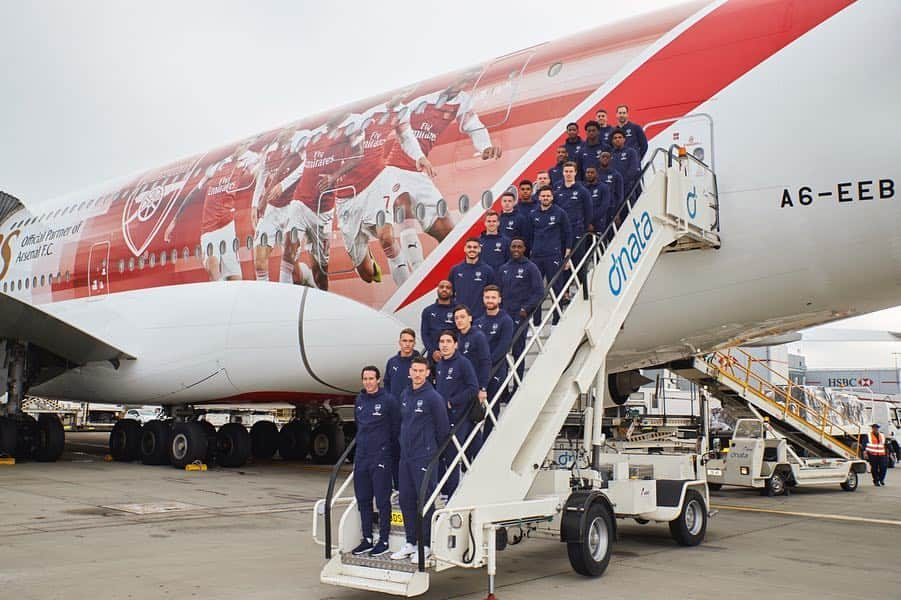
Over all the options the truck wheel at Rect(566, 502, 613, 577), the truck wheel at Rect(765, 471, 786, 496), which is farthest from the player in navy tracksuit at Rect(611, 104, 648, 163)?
the truck wheel at Rect(765, 471, 786, 496)

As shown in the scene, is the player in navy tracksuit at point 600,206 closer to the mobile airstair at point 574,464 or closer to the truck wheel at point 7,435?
the mobile airstair at point 574,464

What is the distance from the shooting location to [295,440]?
739 inches

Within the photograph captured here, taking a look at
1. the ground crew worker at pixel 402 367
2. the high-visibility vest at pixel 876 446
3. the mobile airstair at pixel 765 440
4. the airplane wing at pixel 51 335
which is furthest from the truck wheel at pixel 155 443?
the high-visibility vest at pixel 876 446

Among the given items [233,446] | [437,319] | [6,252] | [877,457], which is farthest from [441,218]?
[6,252]

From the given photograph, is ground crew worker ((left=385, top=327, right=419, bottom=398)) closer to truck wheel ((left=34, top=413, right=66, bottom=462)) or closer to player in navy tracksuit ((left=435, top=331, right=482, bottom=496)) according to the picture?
player in navy tracksuit ((left=435, top=331, right=482, bottom=496))

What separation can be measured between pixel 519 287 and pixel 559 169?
5.71 feet

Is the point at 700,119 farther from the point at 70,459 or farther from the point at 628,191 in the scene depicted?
the point at 70,459

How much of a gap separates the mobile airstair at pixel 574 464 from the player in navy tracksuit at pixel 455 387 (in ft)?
0.40

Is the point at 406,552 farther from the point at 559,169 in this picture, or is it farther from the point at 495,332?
the point at 559,169

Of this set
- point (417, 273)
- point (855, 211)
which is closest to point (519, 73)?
point (417, 273)

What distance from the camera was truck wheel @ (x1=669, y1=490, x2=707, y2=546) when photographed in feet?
27.5

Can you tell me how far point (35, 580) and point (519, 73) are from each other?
750cm

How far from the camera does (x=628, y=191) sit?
327 inches

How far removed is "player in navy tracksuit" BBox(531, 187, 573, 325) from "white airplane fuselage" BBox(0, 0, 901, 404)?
5.64ft
